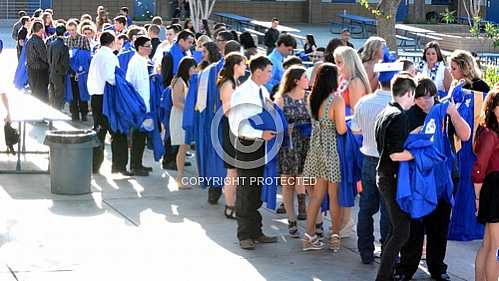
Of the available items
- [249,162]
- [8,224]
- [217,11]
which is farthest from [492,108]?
[217,11]

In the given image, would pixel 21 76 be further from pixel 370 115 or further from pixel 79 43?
pixel 370 115

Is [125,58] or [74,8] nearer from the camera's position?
[125,58]

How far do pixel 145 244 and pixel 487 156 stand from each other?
334cm

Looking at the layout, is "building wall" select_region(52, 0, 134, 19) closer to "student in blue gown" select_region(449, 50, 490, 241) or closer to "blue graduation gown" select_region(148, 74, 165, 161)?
"blue graduation gown" select_region(148, 74, 165, 161)

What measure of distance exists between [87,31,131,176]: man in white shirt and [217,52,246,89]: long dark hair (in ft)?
8.52

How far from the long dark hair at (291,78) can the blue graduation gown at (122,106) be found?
11.4ft

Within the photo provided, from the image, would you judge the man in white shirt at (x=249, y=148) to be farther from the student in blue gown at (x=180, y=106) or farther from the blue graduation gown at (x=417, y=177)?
the student in blue gown at (x=180, y=106)

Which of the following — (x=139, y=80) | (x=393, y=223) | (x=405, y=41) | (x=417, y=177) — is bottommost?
(x=393, y=223)

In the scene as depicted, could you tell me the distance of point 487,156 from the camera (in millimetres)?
7699

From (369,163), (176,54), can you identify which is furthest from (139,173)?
(369,163)

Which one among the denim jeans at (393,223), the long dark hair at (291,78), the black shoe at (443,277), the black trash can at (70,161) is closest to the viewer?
the denim jeans at (393,223)

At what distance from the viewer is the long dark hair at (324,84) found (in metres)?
8.72

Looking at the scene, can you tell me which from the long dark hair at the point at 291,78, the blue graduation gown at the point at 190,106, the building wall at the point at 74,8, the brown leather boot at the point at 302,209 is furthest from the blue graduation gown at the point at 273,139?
the building wall at the point at 74,8

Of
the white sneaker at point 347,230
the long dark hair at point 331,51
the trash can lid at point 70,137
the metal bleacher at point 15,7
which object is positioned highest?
the metal bleacher at point 15,7
